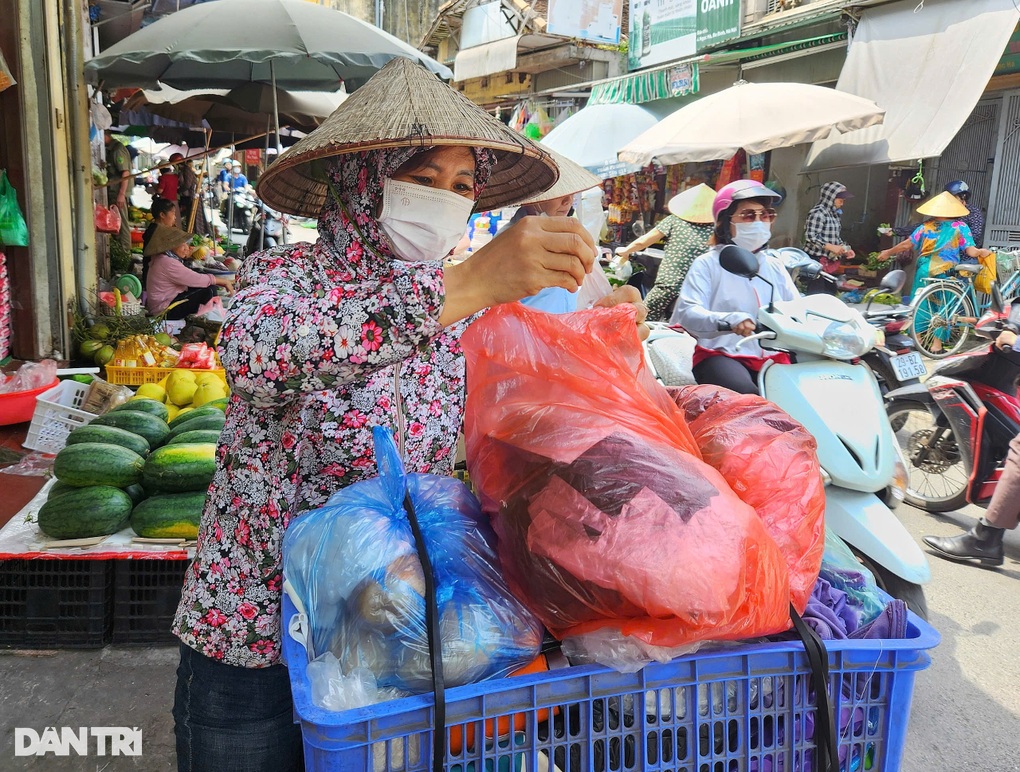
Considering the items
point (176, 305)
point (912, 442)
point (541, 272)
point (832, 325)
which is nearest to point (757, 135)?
point (912, 442)

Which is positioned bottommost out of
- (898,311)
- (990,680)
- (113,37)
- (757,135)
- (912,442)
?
(990,680)

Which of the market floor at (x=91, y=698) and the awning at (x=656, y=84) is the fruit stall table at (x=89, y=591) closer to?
the market floor at (x=91, y=698)

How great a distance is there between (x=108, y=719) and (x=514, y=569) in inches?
88.5

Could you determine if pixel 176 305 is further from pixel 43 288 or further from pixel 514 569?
pixel 514 569

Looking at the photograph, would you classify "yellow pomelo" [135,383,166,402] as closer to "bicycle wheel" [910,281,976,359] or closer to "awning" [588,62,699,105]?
"bicycle wheel" [910,281,976,359]

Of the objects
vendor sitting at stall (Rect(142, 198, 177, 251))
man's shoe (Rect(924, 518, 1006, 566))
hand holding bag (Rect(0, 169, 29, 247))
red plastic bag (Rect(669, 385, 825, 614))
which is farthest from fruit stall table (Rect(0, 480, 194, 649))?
vendor sitting at stall (Rect(142, 198, 177, 251))

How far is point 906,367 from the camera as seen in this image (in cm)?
497

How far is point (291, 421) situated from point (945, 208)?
9363mm

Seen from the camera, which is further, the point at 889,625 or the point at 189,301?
the point at 189,301

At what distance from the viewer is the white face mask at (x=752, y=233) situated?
4.20 metres

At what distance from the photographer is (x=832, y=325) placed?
3.17 metres

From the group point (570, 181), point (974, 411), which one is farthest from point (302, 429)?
point (974, 411)

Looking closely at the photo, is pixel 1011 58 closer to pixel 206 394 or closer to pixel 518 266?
pixel 206 394

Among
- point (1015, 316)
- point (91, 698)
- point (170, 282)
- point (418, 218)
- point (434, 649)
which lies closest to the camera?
point (434, 649)
